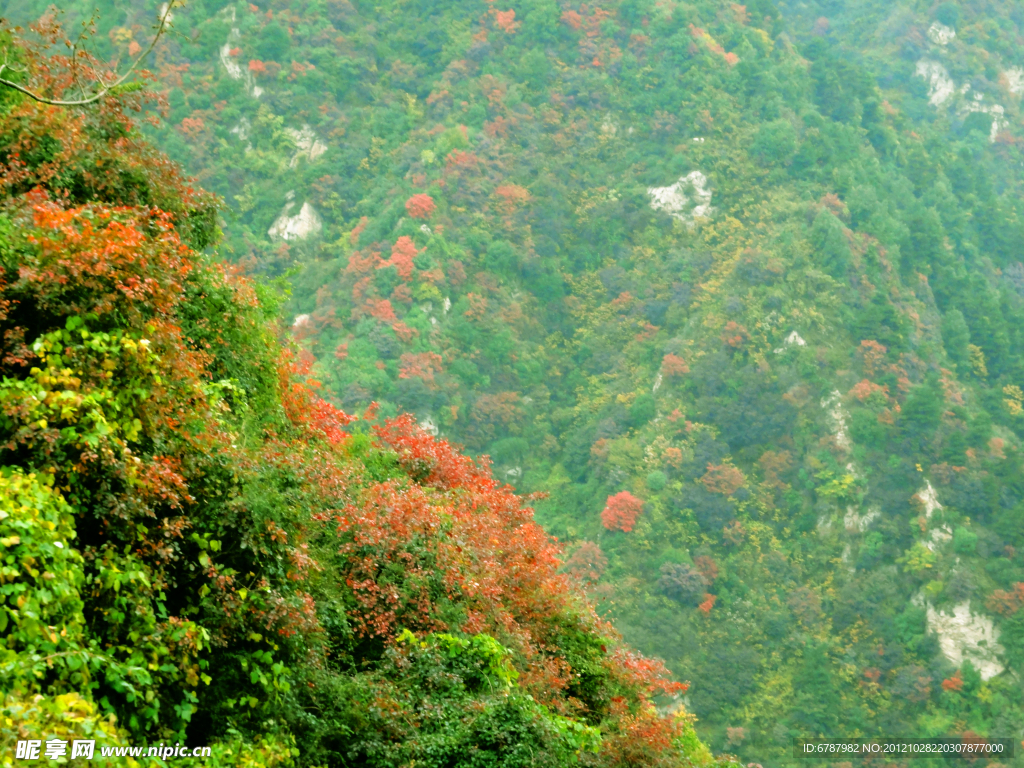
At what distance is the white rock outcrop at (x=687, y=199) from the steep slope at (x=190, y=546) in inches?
1733

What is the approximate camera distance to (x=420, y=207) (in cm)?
4934

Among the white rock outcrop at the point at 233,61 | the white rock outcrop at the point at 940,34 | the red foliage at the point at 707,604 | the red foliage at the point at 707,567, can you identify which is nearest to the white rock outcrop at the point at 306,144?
the white rock outcrop at the point at 233,61

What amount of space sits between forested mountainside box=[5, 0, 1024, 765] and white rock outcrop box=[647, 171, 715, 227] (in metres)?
0.18

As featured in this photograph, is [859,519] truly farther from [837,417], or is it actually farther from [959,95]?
[959,95]

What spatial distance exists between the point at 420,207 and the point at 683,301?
16.1m

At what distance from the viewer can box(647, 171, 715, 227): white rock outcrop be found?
52562 millimetres

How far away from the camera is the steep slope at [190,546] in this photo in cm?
568

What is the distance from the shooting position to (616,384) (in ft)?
158

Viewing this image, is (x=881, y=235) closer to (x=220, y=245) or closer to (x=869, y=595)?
(x=869, y=595)

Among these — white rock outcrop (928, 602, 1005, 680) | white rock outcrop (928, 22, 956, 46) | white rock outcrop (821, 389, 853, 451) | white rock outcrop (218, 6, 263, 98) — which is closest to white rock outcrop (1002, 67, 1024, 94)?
white rock outcrop (928, 22, 956, 46)

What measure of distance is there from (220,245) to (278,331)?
60.6 inches

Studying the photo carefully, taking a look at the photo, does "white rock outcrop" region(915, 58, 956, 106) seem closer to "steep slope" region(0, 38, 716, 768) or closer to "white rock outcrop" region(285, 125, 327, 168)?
"white rock outcrop" region(285, 125, 327, 168)

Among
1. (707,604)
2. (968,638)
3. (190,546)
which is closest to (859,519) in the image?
(968,638)

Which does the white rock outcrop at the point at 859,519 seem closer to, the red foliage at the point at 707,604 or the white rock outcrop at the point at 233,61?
the red foliage at the point at 707,604
